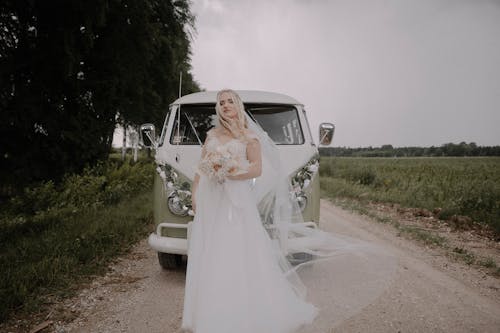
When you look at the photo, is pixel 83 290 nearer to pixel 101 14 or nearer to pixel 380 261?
pixel 380 261

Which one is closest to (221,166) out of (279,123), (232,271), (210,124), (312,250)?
(232,271)

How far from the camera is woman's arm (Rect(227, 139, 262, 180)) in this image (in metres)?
2.51

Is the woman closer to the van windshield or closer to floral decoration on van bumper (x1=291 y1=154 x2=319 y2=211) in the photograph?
floral decoration on van bumper (x1=291 y1=154 x2=319 y2=211)

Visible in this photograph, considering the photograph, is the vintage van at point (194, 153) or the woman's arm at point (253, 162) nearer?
the woman's arm at point (253, 162)

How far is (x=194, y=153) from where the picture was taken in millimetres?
3881

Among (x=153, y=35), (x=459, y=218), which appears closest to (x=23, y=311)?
(x=459, y=218)

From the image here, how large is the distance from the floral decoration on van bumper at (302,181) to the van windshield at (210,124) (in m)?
0.55

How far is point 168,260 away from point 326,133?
260cm

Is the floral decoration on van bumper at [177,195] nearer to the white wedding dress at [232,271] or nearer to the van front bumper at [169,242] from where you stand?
the van front bumper at [169,242]

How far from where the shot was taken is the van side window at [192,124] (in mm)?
4195

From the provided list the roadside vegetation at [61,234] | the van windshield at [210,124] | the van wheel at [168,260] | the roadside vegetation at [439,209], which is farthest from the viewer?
the roadside vegetation at [439,209]

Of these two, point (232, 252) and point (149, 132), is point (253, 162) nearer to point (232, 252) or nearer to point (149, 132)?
point (232, 252)

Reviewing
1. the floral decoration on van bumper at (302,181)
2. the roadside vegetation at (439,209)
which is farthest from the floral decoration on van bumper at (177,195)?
the roadside vegetation at (439,209)

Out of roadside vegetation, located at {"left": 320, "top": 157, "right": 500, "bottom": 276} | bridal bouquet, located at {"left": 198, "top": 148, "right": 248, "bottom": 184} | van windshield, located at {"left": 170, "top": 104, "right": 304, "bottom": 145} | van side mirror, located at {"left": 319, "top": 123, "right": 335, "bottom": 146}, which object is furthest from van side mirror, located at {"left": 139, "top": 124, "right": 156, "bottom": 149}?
roadside vegetation, located at {"left": 320, "top": 157, "right": 500, "bottom": 276}
